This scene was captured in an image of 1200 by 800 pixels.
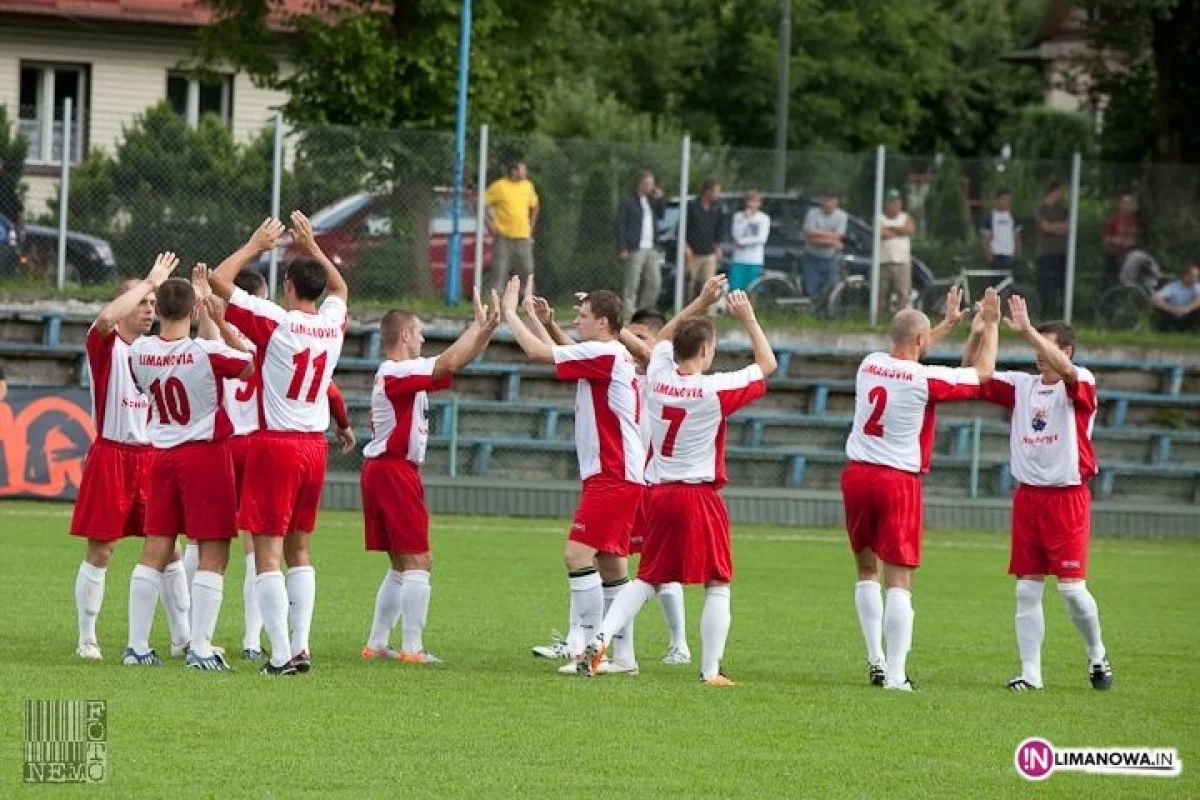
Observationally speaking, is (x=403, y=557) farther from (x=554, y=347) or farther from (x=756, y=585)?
(x=756, y=585)

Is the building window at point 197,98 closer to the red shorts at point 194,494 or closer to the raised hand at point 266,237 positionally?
the red shorts at point 194,494

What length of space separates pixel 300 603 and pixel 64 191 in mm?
15260

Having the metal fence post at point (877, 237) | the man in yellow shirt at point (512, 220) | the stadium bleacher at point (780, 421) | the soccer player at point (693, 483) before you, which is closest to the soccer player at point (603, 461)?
the soccer player at point (693, 483)

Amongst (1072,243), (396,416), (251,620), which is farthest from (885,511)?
(1072,243)

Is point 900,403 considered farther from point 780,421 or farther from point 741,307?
point 780,421

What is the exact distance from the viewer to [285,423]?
12.2 m

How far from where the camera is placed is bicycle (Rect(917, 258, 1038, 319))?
28.2 metres

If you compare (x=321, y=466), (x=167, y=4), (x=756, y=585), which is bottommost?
(x=756, y=585)

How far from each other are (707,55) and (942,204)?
97.1ft

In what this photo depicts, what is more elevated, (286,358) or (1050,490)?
(286,358)

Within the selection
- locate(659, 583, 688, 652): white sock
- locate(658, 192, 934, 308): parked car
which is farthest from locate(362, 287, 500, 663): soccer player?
locate(658, 192, 934, 308): parked car

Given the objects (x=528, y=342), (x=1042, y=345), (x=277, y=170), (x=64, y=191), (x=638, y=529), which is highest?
(x=277, y=170)

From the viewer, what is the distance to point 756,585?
747 inches

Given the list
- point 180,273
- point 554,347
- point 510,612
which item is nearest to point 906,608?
Answer: point 554,347
